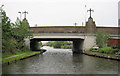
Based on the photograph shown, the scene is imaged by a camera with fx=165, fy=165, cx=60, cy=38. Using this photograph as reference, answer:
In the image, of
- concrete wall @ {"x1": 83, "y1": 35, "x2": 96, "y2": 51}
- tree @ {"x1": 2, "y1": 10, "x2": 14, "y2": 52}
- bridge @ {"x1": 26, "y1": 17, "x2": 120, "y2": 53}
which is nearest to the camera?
tree @ {"x1": 2, "y1": 10, "x2": 14, "y2": 52}

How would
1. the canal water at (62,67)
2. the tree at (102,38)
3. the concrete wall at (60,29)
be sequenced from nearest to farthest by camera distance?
the canal water at (62,67) < the tree at (102,38) < the concrete wall at (60,29)

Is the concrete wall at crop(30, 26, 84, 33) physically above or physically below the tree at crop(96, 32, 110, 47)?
above

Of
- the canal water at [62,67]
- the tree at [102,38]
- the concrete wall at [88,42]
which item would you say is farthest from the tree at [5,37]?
the concrete wall at [88,42]

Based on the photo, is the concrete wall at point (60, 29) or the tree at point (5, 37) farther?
the concrete wall at point (60, 29)

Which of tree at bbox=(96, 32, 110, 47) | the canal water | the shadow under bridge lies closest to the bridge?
the shadow under bridge

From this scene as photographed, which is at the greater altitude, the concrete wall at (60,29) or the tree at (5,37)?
the concrete wall at (60,29)

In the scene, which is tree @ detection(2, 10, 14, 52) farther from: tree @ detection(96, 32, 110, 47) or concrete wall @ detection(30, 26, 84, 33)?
tree @ detection(96, 32, 110, 47)

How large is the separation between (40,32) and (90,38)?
643 inches

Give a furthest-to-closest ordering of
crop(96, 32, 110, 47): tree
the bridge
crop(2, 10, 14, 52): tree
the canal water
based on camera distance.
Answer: the bridge < crop(96, 32, 110, 47): tree < crop(2, 10, 14, 52): tree < the canal water

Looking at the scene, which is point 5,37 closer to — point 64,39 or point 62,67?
point 62,67

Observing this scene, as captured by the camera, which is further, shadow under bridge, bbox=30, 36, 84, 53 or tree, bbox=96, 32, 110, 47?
shadow under bridge, bbox=30, 36, 84, 53

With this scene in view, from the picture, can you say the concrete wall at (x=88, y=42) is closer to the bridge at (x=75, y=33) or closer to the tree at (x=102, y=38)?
the bridge at (x=75, y=33)

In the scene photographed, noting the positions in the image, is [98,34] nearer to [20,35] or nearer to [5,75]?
[20,35]

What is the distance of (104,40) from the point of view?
162 ft
